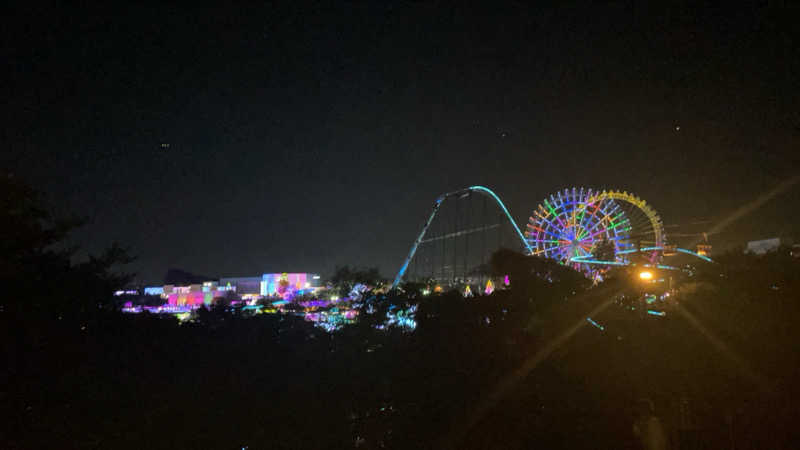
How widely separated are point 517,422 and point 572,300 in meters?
1.84

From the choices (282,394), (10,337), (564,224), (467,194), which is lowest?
(282,394)

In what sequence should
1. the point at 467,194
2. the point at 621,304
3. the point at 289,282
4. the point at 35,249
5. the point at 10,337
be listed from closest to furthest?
the point at 10,337
the point at 621,304
the point at 35,249
the point at 467,194
the point at 289,282

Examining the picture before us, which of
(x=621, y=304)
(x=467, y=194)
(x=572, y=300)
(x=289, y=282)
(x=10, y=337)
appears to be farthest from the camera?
(x=289, y=282)

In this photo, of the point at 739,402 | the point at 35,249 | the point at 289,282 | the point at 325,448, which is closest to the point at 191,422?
the point at 325,448

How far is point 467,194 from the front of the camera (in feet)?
104

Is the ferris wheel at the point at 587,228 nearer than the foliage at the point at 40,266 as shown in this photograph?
No

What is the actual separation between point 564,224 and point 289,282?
51.5 meters

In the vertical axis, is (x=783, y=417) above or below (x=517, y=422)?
below

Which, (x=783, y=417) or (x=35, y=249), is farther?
(x=35, y=249)

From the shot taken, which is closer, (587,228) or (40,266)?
(40,266)

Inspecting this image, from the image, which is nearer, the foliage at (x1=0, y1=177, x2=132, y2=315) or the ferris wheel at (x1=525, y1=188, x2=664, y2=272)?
the foliage at (x1=0, y1=177, x2=132, y2=315)

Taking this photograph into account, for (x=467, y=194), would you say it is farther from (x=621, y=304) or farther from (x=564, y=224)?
(x=621, y=304)

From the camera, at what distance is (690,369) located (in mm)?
4281

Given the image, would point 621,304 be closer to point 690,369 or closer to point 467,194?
point 690,369
